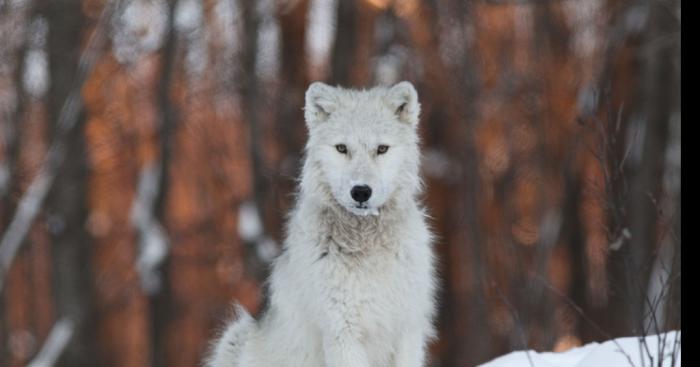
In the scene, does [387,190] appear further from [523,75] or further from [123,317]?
[123,317]

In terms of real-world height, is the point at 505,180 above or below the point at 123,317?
above

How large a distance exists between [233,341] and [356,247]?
167 cm

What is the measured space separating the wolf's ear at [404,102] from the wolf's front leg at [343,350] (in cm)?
163

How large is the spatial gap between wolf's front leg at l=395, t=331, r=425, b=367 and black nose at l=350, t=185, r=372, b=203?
956 millimetres

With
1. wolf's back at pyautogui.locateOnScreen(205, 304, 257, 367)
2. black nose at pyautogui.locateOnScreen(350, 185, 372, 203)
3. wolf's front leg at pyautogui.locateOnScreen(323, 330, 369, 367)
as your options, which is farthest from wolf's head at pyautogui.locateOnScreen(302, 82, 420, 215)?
wolf's back at pyautogui.locateOnScreen(205, 304, 257, 367)

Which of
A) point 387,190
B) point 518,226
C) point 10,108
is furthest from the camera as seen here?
point 518,226

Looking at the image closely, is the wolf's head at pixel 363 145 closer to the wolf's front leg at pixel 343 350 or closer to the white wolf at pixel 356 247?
the white wolf at pixel 356 247

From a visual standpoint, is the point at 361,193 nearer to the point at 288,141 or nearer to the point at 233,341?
the point at 233,341

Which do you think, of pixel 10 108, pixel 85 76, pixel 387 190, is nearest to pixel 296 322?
pixel 387 190

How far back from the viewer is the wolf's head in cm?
665

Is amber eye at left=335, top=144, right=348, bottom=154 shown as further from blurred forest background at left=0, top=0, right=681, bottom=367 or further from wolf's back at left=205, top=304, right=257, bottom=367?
blurred forest background at left=0, top=0, right=681, bottom=367

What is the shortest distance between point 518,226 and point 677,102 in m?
5.42

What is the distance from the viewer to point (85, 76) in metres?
17.2

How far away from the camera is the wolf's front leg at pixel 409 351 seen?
666cm
